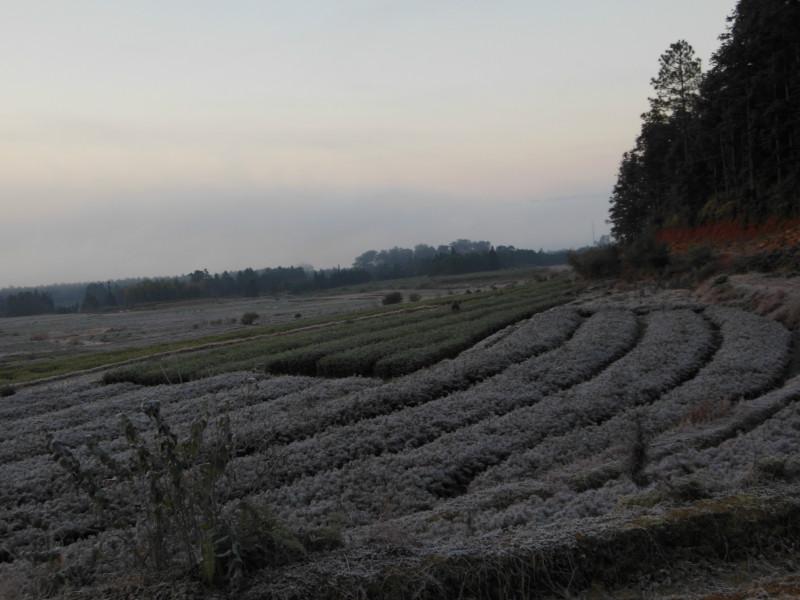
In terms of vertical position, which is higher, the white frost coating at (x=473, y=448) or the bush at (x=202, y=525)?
the bush at (x=202, y=525)

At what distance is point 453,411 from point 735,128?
47.3 m

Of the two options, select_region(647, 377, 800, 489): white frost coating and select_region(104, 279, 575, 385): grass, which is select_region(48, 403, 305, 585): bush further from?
select_region(104, 279, 575, 385): grass

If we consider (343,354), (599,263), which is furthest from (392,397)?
(599,263)

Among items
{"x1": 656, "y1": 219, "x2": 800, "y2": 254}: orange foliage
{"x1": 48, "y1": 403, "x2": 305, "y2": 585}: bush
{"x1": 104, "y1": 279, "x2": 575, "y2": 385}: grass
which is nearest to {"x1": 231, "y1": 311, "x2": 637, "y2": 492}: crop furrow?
{"x1": 104, "y1": 279, "x2": 575, "y2": 385}: grass

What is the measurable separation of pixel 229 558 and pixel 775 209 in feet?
153

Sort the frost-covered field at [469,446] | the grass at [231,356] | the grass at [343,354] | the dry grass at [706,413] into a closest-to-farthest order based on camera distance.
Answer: the frost-covered field at [469,446], the dry grass at [706,413], the grass at [343,354], the grass at [231,356]

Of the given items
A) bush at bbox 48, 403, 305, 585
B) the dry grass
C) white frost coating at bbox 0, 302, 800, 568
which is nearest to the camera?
bush at bbox 48, 403, 305, 585

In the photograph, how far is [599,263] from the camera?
57938 mm

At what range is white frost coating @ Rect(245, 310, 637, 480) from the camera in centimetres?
1344

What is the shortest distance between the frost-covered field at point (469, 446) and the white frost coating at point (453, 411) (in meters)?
0.06

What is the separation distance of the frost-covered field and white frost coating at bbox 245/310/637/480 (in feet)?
0.19

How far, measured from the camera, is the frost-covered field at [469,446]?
19.9 feet

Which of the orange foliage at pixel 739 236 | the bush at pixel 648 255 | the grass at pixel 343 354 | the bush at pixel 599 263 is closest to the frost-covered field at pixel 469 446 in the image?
the grass at pixel 343 354

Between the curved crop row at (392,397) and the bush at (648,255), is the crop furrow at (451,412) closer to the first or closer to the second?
the curved crop row at (392,397)
